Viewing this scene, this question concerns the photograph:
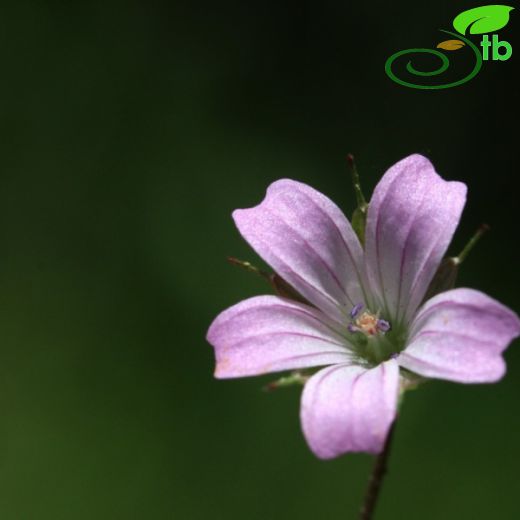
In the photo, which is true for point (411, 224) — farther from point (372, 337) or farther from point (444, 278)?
point (372, 337)

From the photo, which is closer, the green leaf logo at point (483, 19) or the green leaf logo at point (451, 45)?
the green leaf logo at point (483, 19)

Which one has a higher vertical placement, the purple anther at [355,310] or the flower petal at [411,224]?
the flower petal at [411,224]

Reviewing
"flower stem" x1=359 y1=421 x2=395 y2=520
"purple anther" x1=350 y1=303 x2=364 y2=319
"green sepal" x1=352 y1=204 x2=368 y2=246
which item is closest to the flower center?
"purple anther" x1=350 y1=303 x2=364 y2=319

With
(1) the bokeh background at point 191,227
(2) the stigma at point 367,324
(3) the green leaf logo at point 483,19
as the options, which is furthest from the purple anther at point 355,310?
(3) the green leaf logo at point 483,19

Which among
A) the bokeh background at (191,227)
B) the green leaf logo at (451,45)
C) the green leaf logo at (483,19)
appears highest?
the green leaf logo at (483,19)

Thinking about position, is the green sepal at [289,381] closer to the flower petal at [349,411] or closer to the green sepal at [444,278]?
the flower petal at [349,411]

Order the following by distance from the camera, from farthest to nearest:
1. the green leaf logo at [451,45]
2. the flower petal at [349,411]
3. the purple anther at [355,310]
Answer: the green leaf logo at [451,45] → the purple anther at [355,310] → the flower petal at [349,411]

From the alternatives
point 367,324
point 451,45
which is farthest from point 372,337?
point 451,45

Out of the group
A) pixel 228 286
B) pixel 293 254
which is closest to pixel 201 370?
pixel 228 286
